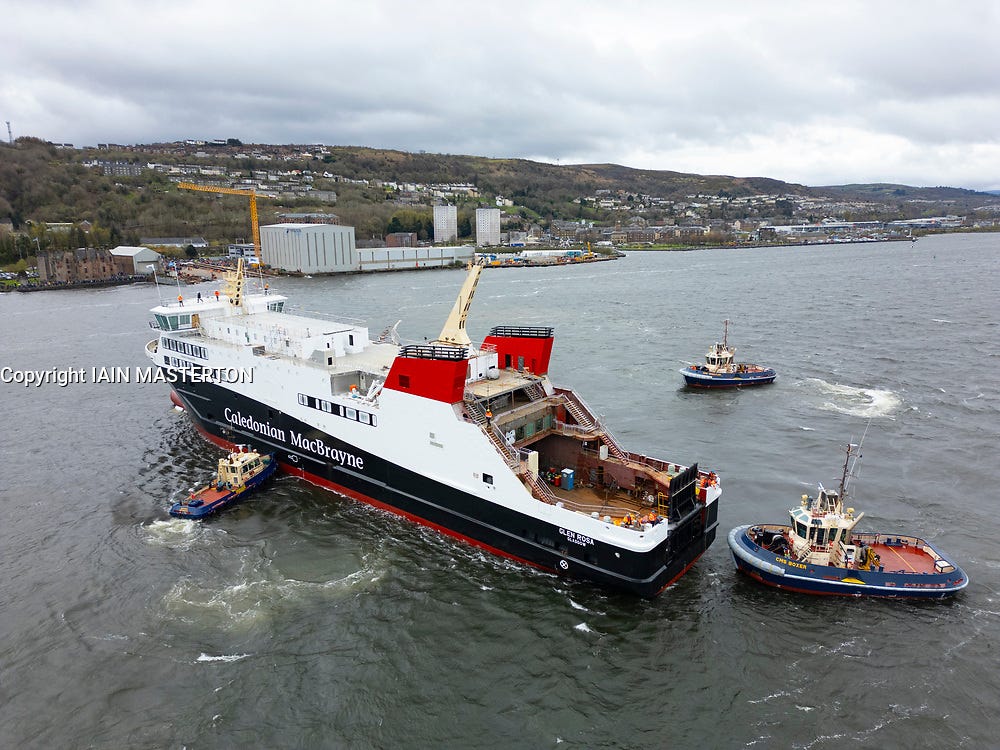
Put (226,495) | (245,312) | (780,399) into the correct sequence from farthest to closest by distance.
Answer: (780,399) → (245,312) → (226,495)

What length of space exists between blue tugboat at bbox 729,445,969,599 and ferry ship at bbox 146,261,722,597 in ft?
6.13

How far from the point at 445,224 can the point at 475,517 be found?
151963 millimetres

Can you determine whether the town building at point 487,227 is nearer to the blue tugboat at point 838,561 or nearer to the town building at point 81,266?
the town building at point 81,266

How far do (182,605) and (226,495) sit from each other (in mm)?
6026

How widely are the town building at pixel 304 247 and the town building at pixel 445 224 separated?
51.0m

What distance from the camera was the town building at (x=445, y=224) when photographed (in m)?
161

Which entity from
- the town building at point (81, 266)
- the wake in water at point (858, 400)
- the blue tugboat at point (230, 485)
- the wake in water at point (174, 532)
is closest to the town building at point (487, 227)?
the town building at point (81, 266)

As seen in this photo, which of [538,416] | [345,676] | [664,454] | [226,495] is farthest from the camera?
[664,454]

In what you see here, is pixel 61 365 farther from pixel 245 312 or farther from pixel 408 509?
pixel 408 509

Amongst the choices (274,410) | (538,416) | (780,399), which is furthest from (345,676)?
(780,399)

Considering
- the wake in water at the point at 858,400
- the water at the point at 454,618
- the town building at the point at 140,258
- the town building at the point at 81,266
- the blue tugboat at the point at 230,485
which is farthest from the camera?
the town building at the point at 140,258

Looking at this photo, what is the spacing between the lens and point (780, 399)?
35.7m

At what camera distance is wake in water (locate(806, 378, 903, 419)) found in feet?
107

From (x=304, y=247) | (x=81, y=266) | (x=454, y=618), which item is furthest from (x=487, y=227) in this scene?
(x=454, y=618)
